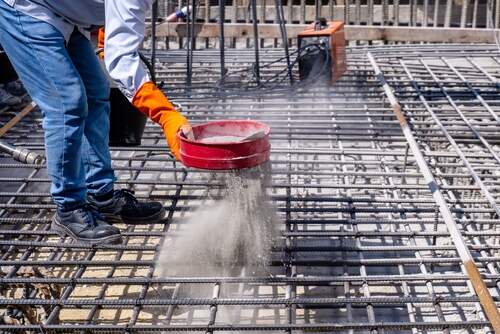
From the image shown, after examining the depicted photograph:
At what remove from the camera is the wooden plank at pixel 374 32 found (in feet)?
22.9

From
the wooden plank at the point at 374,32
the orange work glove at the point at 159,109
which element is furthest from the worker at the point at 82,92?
the wooden plank at the point at 374,32

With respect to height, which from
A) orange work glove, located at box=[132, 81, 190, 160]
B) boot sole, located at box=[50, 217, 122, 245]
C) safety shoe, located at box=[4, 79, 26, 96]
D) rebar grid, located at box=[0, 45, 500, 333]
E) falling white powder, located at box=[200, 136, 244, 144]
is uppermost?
orange work glove, located at box=[132, 81, 190, 160]

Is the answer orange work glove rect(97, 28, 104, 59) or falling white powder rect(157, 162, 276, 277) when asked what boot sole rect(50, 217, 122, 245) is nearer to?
falling white powder rect(157, 162, 276, 277)

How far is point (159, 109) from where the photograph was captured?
261 centimetres

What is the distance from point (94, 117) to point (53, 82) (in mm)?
388

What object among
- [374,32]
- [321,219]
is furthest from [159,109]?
[374,32]

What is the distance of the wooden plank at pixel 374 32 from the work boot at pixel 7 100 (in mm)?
2536

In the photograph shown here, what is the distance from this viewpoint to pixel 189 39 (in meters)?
5.43

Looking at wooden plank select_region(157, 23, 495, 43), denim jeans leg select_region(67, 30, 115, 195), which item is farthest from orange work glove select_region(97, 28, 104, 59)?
wooden plank select_region(157, 23, 495, 43)

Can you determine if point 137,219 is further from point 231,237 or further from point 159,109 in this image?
point 159,109

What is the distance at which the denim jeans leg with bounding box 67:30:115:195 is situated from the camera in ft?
10.00

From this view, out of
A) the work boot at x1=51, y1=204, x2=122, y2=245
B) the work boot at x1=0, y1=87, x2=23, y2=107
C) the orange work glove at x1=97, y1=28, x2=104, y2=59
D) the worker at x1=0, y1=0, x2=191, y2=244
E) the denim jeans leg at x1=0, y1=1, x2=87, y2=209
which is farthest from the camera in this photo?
the work boot at x1=0, y1=87, x2=23, y2=107

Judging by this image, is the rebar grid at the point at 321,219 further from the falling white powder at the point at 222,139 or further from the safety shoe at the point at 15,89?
the safety shoe at the point at 15,89

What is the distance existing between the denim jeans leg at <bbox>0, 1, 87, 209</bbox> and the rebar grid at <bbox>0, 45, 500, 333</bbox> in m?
0.40
